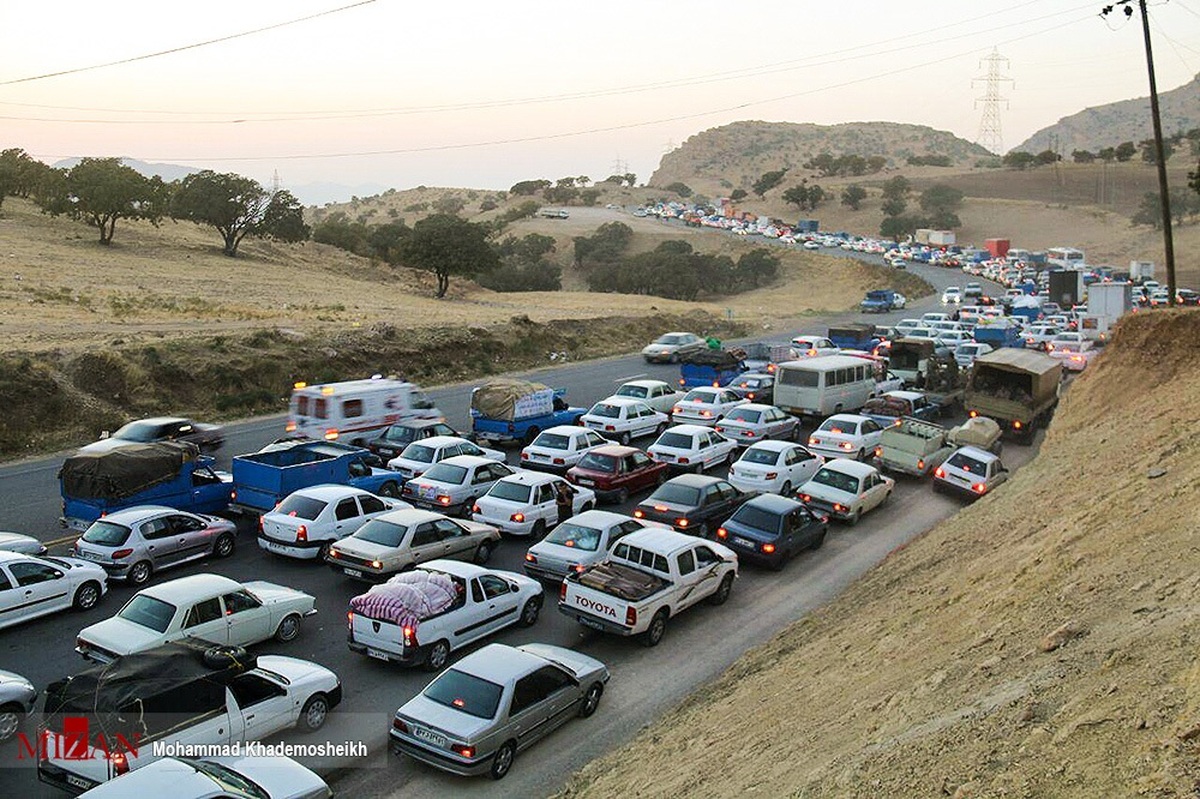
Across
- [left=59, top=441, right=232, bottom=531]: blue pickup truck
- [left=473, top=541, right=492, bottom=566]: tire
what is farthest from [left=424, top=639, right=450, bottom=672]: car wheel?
[left=59, top=441, right=232, bottom=531]: blue pickup truck

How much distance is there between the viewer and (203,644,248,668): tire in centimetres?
1056

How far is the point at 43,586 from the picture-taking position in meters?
14.2

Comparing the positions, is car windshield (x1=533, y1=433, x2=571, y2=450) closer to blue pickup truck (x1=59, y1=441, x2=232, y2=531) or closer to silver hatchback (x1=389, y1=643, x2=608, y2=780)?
blue pickup truck (x1=59, y1=441, x2=232, y2=531)

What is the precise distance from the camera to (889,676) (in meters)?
9.92

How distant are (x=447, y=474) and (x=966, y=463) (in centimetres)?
1268

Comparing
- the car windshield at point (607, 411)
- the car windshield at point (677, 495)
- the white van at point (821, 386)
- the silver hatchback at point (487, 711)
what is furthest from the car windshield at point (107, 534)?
the white van at point (821, 386)

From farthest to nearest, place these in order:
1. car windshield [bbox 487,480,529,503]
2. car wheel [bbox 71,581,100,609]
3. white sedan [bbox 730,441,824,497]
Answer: white sedan [bbox 730,441,824,497] < car windshield [bbox 487,480,529,503] < car wheel [bbox 71,581,100,609]

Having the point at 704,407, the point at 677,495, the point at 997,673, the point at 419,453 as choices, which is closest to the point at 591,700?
the point at 997,673

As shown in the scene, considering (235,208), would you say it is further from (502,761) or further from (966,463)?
(502,761)

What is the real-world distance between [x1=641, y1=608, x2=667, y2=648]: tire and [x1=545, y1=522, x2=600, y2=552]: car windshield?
210cm

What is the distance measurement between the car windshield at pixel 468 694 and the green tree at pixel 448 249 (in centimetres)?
6518

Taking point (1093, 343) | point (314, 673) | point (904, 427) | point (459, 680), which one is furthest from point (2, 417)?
point (1093, 343)

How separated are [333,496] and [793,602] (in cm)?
875

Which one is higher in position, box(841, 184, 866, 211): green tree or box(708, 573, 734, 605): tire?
box(841, 184, 866, 211): green tree
